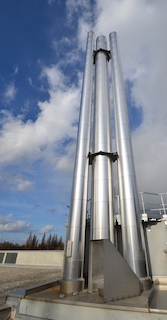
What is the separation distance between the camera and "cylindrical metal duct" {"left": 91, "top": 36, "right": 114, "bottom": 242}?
10.8 meters

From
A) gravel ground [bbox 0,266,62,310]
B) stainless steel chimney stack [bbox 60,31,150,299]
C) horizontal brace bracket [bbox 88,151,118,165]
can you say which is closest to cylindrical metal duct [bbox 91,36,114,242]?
stainless steel chimney stack [bbox 60,31,150,299]

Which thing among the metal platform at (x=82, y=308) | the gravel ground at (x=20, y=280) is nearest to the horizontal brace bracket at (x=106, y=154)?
the metal platform at (x=82, y=308)

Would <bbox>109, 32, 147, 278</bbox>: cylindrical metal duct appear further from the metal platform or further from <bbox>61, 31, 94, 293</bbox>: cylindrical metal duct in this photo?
<bbox>61, 31, 94, 293</bbox>: cylindrical metal duct

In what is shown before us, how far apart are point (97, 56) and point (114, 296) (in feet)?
69.6

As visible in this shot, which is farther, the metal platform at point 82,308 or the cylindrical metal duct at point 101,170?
the cylindrical metal duct at point 101,170

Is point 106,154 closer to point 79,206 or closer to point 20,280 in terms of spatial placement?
point 79,206

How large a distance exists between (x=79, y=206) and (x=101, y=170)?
3.17 meters

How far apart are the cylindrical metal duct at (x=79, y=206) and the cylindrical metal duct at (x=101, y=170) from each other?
28.5 inches

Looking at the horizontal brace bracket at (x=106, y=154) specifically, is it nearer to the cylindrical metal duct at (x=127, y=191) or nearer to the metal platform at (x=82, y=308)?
the cylindrical metal duct at (x=127, y=191)

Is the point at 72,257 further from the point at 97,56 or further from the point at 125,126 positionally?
the point at 97,56

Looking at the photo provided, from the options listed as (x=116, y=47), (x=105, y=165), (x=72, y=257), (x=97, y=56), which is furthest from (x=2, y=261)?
(x=116, y=47)

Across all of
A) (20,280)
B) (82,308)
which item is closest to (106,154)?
(82,308)

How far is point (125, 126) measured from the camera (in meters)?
14.0

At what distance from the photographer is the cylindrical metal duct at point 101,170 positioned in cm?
1081
